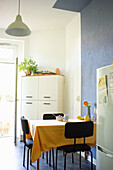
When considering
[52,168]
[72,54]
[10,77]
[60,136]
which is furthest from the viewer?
[10,77]

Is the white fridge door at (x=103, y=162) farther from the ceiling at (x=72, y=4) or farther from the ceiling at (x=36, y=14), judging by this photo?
the ceiling at (x=36, y=14)

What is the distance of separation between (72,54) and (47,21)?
3.63 ft

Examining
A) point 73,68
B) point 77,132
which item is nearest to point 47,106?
point 73,68

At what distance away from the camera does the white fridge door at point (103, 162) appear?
226 cm

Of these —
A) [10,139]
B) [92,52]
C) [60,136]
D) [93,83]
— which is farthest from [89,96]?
[10,139]

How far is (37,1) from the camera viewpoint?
157 inches

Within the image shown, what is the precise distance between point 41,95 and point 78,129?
7.53 ft

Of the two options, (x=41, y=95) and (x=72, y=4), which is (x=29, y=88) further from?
(x=72, y=4)

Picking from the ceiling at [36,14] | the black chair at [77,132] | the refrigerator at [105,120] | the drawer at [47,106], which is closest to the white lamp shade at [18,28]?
the ceiling at [36,14]

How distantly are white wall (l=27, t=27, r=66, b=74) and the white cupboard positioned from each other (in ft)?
1.95

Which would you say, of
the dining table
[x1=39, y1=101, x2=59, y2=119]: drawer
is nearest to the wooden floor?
the dining table

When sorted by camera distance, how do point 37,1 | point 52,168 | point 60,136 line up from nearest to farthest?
point 60,136
point 52,168
point 37,1

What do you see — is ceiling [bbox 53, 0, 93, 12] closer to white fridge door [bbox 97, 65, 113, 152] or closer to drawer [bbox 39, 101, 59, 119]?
white fridge door [bbox 97, 65, 113, 152]

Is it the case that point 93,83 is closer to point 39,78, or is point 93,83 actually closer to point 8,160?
point 39,78
